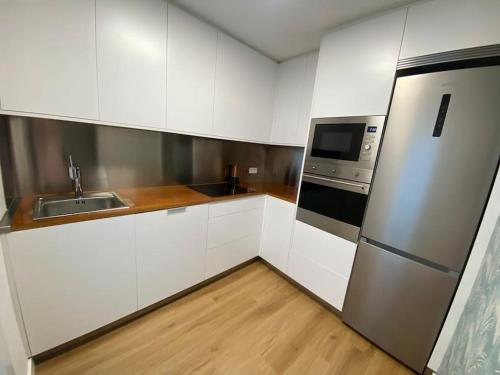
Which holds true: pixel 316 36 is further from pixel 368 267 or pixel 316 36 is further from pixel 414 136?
pixel 368 267

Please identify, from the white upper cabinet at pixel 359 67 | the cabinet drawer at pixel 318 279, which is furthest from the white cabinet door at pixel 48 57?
the cabinet drawer at pixel 318 279

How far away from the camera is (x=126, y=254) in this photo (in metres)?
1.33

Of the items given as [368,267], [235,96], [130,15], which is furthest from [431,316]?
Answer: [130,15]

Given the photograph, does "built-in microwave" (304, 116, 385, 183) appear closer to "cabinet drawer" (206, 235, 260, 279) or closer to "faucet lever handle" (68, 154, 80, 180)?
"cabinet drawer" (206, 235, 260, 279)

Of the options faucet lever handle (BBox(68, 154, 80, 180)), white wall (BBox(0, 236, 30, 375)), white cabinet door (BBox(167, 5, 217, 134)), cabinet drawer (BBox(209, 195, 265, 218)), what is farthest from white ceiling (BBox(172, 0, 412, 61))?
white wall (BBox(0, 236, 30, 375))

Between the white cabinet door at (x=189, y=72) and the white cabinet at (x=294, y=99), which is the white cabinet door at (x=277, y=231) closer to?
the white cabinet at (x=294, y=99)

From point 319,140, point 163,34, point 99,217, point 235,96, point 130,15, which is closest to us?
point 99,217

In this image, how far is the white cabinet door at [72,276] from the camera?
1.03 metres

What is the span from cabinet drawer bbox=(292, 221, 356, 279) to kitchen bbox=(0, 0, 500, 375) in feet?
0.04

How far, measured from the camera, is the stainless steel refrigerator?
41.1 inches

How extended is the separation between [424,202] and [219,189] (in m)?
1.67

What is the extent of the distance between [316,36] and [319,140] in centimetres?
92

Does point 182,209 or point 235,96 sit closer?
point 182,209

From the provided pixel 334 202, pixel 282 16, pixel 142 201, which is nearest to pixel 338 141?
pixel 334 202
